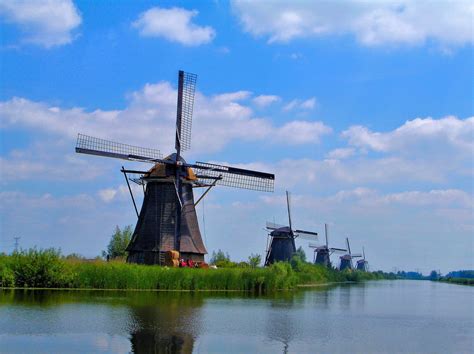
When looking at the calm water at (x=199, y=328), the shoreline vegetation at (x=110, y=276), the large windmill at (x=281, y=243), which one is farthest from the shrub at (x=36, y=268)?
the large windmill at (x=281, y=243)

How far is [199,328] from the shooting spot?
56.3ft

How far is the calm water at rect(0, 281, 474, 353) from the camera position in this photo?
1409cm

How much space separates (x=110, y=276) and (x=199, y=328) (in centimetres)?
1406

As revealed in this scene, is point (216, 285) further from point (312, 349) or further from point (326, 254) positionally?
point (326, 254)

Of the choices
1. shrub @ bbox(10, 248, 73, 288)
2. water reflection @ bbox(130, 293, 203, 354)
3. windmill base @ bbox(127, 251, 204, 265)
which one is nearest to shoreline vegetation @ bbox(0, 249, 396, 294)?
shrub @ bbox(10, 248, 73, 288)

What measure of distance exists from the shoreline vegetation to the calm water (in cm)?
247

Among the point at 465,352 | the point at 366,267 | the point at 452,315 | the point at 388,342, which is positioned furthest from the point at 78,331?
the point at 366,267

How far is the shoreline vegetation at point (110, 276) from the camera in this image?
93.2 feet

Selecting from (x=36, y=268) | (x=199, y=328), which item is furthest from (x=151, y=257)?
(x=199, y=328)

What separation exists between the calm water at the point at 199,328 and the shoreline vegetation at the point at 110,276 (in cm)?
247

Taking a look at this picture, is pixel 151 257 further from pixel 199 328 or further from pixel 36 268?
pixel 199 328

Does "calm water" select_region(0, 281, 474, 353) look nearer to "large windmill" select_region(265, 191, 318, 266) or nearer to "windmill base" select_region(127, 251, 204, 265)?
"windmill base" select_region(127, 251, 204, 265)

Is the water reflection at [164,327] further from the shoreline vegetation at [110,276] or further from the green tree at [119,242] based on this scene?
the green tree at [119,242]

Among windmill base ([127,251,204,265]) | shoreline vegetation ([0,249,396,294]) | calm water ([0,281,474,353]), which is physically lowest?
calm water ([0,281,474,353])
